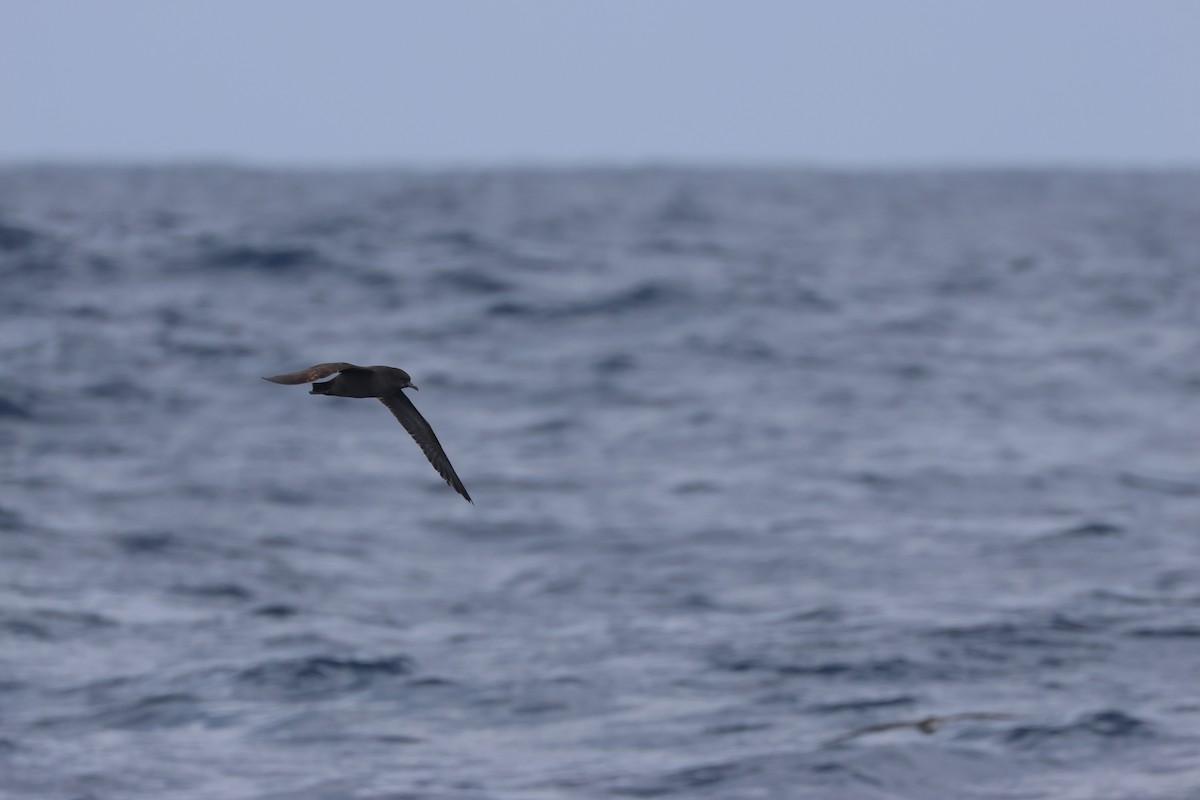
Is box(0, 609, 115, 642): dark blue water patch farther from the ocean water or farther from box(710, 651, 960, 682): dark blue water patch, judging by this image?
box(710, 651, 960, 682): dark blue water patch

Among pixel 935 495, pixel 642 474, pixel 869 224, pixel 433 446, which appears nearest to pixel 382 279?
pixel 642 474

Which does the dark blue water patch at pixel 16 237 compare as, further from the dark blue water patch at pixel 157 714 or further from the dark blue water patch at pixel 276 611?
the dark blue water patch at pixel 157 714

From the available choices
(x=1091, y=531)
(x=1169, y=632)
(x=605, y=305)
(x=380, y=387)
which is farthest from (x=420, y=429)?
(x=605, y=305)

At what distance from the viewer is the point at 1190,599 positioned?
39.7 feet

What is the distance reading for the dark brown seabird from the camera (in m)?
5.26

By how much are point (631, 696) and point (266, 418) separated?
31.5ft

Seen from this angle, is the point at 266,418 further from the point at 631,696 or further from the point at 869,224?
the point at 869,224

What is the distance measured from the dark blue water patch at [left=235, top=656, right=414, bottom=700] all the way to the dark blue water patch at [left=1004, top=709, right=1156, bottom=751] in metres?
3.88

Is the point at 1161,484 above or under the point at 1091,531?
above

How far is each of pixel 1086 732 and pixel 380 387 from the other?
5638 mm

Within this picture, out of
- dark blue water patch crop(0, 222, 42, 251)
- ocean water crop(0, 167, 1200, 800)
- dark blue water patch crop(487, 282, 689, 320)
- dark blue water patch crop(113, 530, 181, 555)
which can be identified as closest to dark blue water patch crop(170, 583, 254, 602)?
ocean water crop(0, 167, 1200, 800)

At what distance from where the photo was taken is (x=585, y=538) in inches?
552

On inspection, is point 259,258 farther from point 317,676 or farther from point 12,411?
point 317,676

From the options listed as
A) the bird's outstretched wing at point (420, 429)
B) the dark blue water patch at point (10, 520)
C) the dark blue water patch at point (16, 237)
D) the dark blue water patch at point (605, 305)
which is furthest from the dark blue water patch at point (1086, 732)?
the dark blue water patch at point (16, 237)
